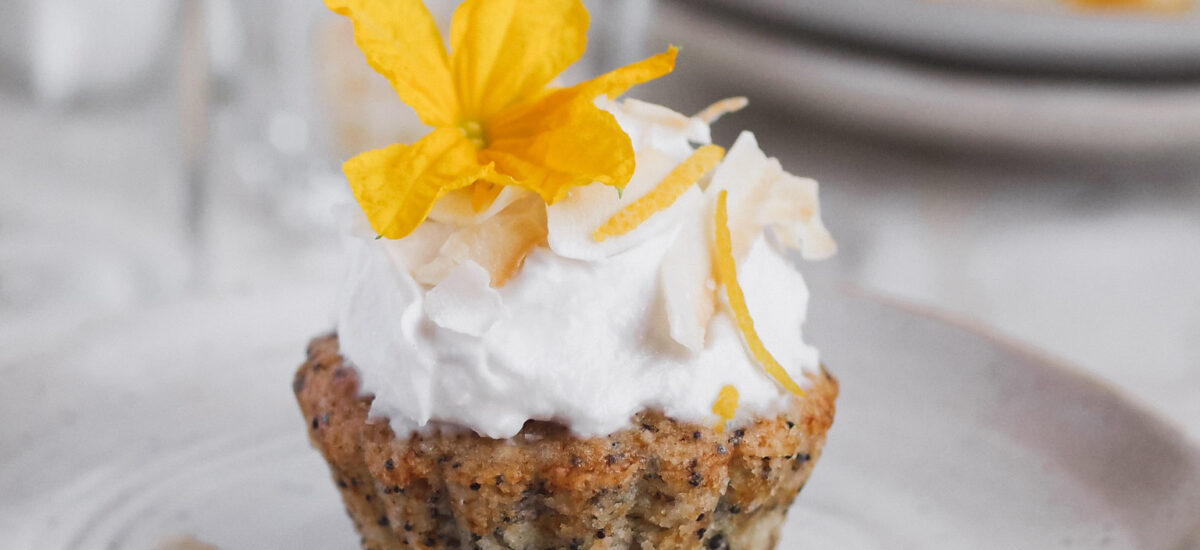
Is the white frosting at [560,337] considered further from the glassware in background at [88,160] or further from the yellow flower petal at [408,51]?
the glassware in background at [88,160]

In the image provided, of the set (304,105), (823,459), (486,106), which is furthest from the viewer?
(304,105)

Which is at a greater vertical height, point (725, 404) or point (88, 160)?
point (88, 160)

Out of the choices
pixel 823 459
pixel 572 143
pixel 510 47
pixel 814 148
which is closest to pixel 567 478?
pixel 572 143

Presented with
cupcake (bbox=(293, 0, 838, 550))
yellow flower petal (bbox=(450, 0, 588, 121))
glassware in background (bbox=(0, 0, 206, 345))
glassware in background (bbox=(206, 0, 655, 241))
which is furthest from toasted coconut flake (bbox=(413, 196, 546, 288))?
glassware in background (bbox=(206, 0, 655, 241))

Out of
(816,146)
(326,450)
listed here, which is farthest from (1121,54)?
(326,450)

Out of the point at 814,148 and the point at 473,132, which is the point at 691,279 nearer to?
the point at 473,132

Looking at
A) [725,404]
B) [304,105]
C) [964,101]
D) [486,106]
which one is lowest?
[725,404]

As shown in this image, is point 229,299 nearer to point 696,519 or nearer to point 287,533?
point 287,533
